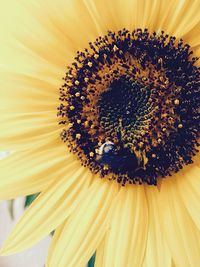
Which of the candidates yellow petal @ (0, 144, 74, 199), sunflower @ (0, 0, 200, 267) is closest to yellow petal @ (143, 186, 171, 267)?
sunflower @ (0, 0, 200, 267)

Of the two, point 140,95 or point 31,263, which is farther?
point 31,263

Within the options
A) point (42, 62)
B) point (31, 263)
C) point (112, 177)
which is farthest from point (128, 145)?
point (31, 263)

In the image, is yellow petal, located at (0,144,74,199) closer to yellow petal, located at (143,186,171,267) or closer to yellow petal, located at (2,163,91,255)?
yellow petal, located at (2,163,91,255)

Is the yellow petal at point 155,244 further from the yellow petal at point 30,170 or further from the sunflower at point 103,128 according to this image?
the yellow petal at point 30,170

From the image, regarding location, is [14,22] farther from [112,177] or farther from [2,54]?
[112,177]

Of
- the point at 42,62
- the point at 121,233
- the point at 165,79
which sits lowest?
the point at 121,233

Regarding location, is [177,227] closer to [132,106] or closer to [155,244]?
[155,244]
